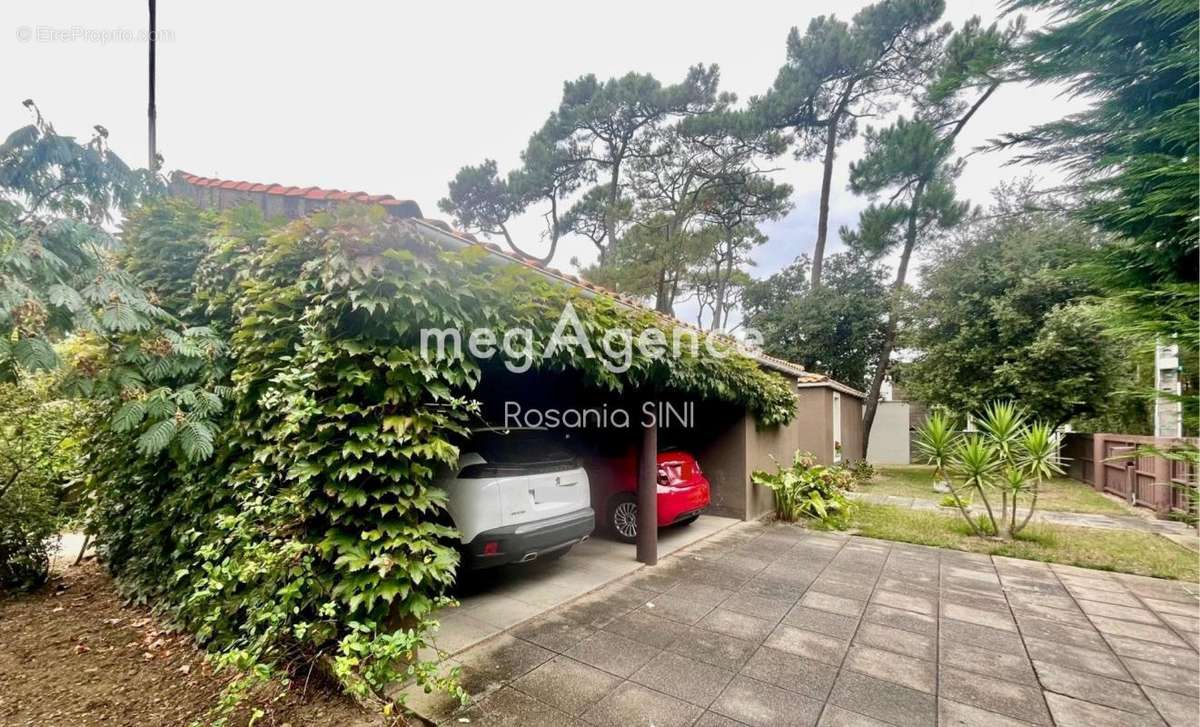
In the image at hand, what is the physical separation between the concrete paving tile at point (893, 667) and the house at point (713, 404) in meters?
3.58

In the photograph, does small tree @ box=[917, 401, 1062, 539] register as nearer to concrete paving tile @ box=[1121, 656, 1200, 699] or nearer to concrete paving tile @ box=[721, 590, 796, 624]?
concrete paving tile @ box=[1121, 656, 1200, 699]

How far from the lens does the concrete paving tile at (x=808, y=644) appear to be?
3340 millimetres

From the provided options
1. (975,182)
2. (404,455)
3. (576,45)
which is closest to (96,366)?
(404,455)

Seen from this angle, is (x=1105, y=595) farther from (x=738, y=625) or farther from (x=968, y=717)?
(x=738, y=625)

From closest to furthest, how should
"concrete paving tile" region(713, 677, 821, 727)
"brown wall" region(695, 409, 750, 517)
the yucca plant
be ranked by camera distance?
"concrete paving tile" region(713, 677, 821, 727)
the yucca plant
"brown wall" region(695, 409, 750, 517)

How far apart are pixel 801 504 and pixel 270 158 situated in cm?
1005

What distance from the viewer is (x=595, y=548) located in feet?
19.3

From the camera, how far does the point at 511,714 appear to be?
2.64m

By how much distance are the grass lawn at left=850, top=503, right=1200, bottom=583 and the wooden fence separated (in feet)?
2.88

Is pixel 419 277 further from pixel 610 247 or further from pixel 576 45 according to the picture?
pixel 610 247

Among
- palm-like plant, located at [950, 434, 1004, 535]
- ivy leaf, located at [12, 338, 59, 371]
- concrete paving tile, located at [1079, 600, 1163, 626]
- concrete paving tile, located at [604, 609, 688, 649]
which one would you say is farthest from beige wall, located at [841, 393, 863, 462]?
ivy leaf, located at [12, 338, 59, 371]

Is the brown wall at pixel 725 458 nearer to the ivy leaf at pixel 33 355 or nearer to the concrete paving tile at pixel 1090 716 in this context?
the concrete paving tile at pixel 1090 716

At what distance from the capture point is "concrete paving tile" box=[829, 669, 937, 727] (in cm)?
268

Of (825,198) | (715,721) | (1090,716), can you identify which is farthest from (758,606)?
(825,198)
